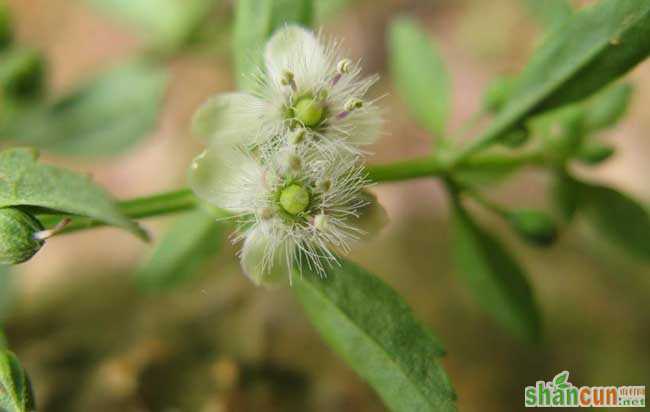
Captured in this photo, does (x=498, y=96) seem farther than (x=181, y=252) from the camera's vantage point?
No

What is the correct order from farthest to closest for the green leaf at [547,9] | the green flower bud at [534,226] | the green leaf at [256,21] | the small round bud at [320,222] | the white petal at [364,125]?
the green leaf at [547,9]
the green flower bud at [534,226]
the green leaf at [256,21]
the white petal at [364,125]
the small round bud at [320,222]

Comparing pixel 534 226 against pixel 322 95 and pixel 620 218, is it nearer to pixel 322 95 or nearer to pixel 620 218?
pixel 620 218

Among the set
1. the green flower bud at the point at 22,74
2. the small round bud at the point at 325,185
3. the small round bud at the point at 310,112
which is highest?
the green flower bud at the point at 22,74

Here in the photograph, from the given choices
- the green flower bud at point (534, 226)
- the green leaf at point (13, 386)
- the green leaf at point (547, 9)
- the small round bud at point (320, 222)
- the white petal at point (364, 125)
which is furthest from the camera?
the green leaf at point (547, 9)

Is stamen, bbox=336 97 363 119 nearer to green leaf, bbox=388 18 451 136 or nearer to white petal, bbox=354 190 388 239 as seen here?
white petal, bbox=354 190 388 239

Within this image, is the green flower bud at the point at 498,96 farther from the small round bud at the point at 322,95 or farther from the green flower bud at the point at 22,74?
the green flower bud at the point at 22,74

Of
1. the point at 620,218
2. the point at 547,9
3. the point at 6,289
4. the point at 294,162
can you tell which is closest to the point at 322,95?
the point at 294,162
